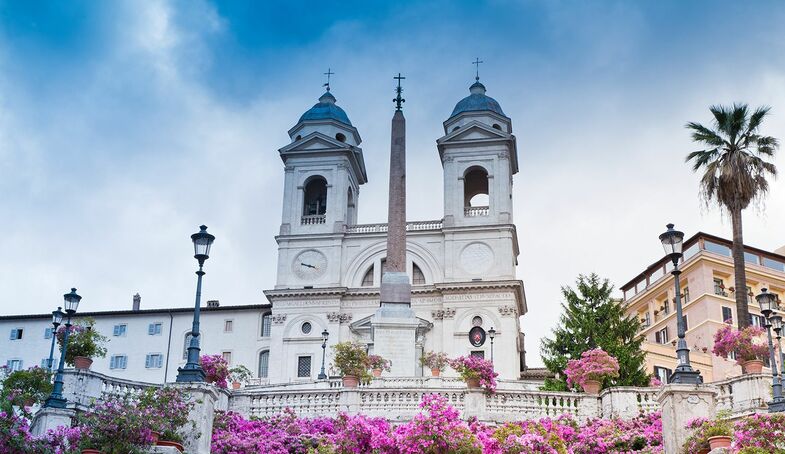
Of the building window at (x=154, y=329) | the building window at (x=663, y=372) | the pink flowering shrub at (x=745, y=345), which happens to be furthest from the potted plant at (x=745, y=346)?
the building window at (x=154, y=329)

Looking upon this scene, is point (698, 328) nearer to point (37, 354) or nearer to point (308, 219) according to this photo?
point (308, 219)

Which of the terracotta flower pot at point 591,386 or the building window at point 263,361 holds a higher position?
the building window at point 263,361

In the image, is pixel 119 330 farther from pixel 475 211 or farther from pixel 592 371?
pixel 592 371

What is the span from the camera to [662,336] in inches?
3509

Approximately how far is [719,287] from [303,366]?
33.2m

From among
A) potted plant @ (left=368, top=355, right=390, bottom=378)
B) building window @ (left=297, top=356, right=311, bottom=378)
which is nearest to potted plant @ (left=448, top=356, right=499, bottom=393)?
potted plant @ (left=368, top=355, right=390, bottom=378)

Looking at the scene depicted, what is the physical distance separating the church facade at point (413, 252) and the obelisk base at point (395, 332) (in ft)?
45.4

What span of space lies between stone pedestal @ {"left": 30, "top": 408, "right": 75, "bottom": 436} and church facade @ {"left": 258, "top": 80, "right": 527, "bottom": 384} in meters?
48.4

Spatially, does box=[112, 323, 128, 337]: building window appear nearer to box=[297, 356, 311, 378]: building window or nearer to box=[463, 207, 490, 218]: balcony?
box=[297, 356, 311, 378]: building window

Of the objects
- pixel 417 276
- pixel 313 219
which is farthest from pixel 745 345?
pixel 313 219

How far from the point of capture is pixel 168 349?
82125mm

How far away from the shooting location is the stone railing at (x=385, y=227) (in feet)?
271

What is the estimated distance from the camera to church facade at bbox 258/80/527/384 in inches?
3054

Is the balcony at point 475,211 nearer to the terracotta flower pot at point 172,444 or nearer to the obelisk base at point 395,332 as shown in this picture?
the obelisk base at point 395,332
